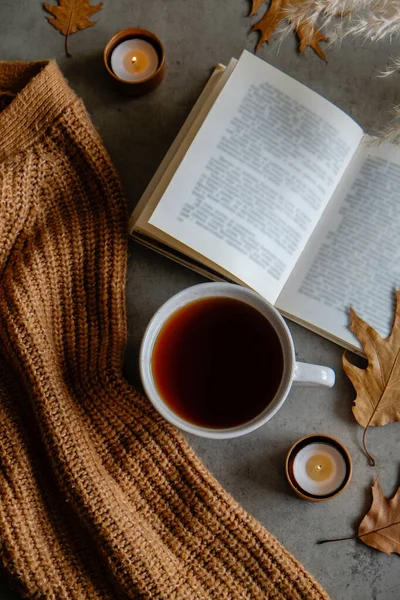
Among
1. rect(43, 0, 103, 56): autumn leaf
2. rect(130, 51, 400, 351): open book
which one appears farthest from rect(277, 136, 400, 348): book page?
rect(43, 0, 103, 56): autumn leaf

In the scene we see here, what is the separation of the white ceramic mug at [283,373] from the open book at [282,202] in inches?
2.9

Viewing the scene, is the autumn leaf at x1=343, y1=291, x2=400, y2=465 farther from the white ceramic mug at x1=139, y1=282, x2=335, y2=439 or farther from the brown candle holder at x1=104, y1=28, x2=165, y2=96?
the brown candle holder at x1=104, y1=28, x2=165, y2=96

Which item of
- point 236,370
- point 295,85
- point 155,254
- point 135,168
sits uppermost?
point 295,85

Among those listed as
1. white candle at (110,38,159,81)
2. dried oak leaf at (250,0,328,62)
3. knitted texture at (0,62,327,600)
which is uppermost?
dried oak leaf at (250,0,328,62)

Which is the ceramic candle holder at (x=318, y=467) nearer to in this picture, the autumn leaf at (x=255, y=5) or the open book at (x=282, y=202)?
the open book at (x=282, y=202)

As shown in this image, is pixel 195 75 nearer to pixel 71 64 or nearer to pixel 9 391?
pixel 71 64

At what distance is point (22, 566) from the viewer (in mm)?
838

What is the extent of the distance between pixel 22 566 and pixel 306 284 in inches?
22.5

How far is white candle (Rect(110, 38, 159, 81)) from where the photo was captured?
3.22ft

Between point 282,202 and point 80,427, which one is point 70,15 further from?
point 80,427

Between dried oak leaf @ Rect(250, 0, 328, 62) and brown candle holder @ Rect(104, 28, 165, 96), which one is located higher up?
dried oak leaf @ Rect(250, 0, 328, 62)

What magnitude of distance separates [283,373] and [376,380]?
20 centimetres

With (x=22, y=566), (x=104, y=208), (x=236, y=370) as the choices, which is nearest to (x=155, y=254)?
(x=104, y=208)

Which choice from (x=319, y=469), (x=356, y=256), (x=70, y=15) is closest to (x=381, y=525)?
(x=319, y=469)
